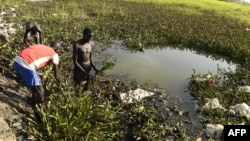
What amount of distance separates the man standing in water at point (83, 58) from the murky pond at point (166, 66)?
2720 millimetres

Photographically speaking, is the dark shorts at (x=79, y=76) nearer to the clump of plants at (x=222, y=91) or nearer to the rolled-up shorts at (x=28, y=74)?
the rolled-up shorts at (x=28, y=74)

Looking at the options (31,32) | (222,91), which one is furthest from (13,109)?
(222,91)

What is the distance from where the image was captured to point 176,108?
814 cm

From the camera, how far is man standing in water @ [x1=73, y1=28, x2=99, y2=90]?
7098mm

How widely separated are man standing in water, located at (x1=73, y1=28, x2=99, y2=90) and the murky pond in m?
2.72

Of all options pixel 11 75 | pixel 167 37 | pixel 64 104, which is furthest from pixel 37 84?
pixel 167 37

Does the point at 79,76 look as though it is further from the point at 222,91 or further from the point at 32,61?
the point at 222,91

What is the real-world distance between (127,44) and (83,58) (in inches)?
249

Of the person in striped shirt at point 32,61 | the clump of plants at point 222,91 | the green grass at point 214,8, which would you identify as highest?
the person in striped shirt at point 32,61

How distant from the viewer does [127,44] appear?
1349 cm

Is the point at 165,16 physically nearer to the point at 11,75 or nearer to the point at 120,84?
the point at 120,84

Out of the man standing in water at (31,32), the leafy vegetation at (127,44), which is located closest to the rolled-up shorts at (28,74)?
the leafy vegetation at (127,44)

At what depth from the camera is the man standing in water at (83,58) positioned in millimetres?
7098

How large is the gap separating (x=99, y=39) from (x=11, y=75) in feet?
20.4
